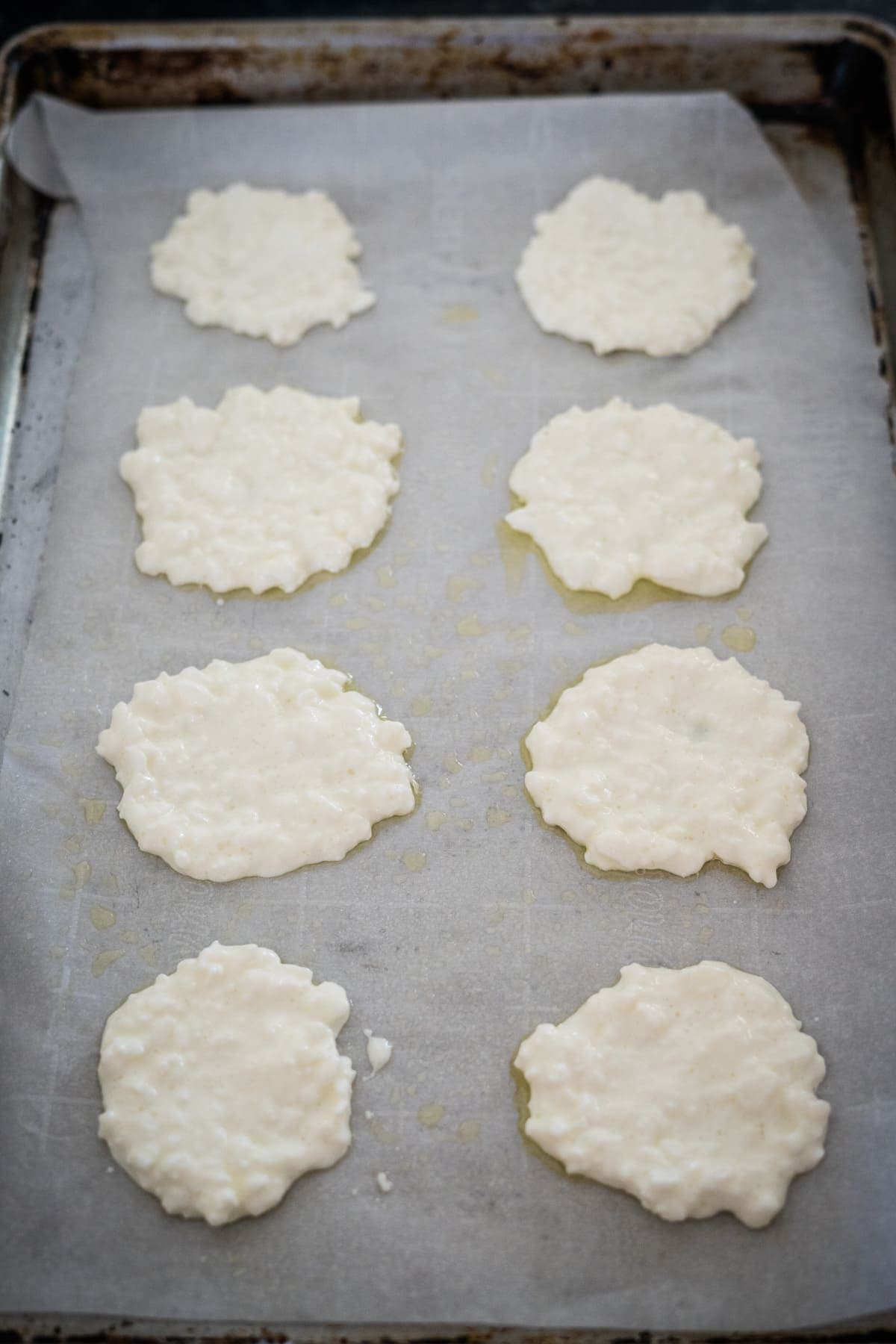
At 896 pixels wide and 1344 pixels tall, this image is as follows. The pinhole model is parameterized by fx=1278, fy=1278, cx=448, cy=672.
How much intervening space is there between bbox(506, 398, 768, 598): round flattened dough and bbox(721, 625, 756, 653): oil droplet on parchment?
0.08 meters

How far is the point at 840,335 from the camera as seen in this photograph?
8.59ft

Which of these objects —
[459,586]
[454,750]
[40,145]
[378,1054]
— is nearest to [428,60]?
[40,145]

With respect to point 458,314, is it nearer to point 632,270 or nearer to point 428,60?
point 632,270

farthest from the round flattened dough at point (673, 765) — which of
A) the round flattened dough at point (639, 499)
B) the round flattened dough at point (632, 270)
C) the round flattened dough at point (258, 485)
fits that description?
the round flattened dough at point (632, 270)

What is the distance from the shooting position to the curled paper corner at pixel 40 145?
8.96 ft

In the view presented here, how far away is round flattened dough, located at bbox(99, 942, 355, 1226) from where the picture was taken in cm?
181

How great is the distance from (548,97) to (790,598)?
4.36 feet

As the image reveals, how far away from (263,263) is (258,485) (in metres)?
0.58

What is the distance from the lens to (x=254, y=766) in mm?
2176

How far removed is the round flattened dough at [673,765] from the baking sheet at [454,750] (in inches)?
2.0

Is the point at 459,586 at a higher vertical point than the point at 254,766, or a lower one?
higher

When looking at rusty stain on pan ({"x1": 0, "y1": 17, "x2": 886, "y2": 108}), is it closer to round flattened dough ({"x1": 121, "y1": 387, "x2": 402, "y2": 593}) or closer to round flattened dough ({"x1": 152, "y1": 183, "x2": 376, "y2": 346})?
round flattened dough ({"x1": 152, "y1": 183, "x2": 376, "y2": 346})

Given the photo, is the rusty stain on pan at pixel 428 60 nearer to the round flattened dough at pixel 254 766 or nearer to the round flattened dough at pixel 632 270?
the round flattened dough at pixel 632 270

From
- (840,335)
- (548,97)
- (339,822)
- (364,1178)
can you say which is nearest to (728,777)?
(339,822)
